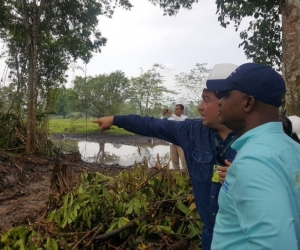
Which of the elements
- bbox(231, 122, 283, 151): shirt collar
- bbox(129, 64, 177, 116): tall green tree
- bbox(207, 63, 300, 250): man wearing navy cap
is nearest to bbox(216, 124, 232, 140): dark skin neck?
bbox(207, 63, 300, 250): man wearing navy cap

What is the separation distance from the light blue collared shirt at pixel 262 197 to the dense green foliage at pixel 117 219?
143 centimetres

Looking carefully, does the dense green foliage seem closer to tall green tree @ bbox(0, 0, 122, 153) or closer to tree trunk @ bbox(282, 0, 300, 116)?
tree trunk @ bbox(282, 0, 300, 116)

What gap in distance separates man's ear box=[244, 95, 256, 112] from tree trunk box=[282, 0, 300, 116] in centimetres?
390

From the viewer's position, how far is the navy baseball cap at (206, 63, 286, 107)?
1.17 m

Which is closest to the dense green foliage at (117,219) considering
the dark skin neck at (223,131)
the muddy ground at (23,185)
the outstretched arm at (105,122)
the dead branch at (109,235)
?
the dead branch at (109,235)

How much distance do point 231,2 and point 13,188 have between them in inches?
221

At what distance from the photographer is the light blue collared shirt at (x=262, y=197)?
911mm

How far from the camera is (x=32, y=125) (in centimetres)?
992

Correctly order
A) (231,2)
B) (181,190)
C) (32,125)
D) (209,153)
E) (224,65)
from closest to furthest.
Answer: (224,65) < (209,153) < (181,190) < (231,2) < (32,125)

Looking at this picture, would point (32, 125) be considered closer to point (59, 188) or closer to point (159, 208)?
point (59, 188)

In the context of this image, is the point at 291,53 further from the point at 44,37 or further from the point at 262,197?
the point at 44,37

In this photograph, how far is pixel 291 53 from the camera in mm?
4996

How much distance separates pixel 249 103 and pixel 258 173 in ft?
1.02

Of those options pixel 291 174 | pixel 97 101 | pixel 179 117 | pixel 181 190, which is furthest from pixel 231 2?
pixel 97 101
